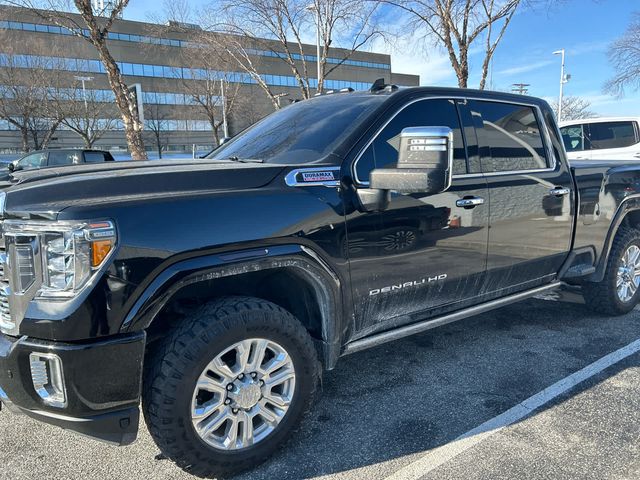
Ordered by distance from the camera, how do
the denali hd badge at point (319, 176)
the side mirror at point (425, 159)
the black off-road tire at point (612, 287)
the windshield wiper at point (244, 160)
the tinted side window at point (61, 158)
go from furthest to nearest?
the tinted side window at point (61, 158), the black off-road tire at point (612, 287), the windshield wiper at point (244, 160), the denali hd badge at point (319, 176), the side mirror at point (425, 159)

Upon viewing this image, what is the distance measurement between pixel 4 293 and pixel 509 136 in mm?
3411

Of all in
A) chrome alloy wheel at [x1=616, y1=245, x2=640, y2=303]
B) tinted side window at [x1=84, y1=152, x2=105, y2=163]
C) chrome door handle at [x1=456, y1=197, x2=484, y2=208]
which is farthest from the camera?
tinted side window at [x1=84, y1=152, x2=105, y2=163]

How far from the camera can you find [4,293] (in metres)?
2.06

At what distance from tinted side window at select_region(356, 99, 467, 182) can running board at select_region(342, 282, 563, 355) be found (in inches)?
38.2

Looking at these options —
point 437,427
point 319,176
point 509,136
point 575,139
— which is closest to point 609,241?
point 509,136

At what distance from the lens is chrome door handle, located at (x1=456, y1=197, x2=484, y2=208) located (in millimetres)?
3055

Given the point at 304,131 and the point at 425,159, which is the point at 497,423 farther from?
the point at 304,131

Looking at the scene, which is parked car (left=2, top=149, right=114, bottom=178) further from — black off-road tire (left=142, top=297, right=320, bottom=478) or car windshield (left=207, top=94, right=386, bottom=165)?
black off-road tire (left=142, top=297, right=320, bottom=478)

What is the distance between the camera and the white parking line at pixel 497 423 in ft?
7.87

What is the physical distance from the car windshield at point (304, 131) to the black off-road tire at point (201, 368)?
3.08 ft

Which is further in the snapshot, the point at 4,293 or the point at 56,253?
the point at 4,293

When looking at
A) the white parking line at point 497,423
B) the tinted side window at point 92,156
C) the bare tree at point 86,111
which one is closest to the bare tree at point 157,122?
the bare tree at point 86,111

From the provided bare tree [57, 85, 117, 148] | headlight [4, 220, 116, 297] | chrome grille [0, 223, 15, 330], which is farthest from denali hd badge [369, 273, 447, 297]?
bare tree [57, 85, 117, 148]

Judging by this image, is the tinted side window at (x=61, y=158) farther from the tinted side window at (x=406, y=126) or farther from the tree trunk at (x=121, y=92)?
the tinted side window at (x=406, y=126)
